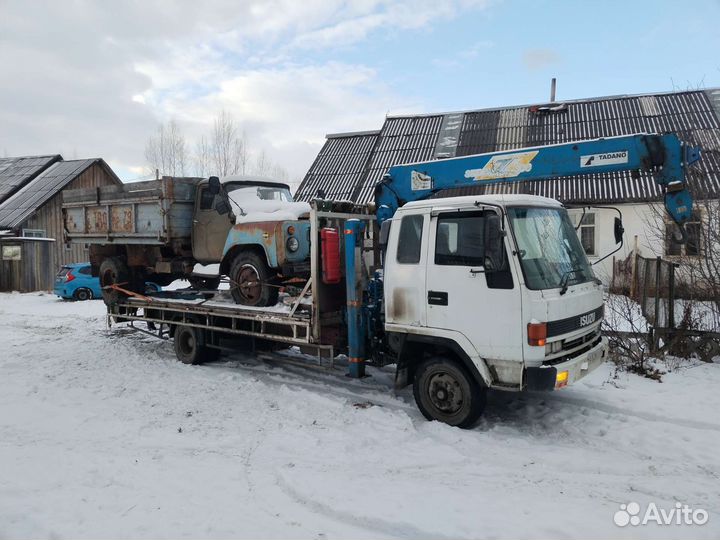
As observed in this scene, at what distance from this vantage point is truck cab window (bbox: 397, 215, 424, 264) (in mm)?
5535

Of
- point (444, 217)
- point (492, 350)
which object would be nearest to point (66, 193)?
point (444, 217)

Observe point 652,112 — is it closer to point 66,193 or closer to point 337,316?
point 337,316

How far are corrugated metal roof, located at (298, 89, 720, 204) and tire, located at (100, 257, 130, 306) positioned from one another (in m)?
8.98

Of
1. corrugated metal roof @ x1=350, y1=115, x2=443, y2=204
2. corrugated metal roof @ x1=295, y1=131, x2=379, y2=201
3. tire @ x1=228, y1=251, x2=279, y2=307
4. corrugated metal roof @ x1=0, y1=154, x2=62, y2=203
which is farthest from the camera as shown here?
corrugated metal roof @ x1=0, y1=154, x2=62, y2=203

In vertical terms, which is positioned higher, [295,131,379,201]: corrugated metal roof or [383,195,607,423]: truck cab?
[295,131,379,201]: corrugated metal roof

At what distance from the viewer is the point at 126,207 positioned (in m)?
9.17

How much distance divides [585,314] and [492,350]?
3.70ft

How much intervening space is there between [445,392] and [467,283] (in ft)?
4.11

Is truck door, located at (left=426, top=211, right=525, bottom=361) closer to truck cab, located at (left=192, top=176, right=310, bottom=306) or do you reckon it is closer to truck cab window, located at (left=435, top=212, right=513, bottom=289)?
truck cab window, located at (left=435, top=212, right=513, bottom=289)

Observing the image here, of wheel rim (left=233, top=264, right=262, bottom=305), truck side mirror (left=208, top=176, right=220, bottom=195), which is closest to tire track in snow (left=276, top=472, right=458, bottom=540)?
wheel rim (left=233, top=264, right=262, bottom=305)

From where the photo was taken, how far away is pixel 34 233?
73.3 ft

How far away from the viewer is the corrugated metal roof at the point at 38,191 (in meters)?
21.9

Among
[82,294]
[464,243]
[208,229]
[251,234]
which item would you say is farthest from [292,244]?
[82,294]

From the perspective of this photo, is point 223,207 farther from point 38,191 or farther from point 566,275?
point 38,191
